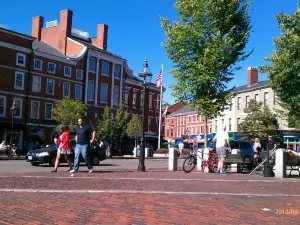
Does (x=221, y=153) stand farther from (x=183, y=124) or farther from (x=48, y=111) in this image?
(x=183, y=124)

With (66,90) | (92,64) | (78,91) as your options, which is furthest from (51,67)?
(92,64)

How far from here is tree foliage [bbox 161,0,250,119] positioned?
2372cm

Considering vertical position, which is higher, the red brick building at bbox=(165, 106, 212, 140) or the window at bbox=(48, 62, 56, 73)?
the window at bbox=(48, 62, 56, 73)

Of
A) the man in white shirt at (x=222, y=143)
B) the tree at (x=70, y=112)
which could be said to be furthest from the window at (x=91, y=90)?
the man in white shirt at (x=222, y=143)

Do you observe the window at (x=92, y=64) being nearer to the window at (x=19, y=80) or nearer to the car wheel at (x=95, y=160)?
the window at (x=19, y=80)

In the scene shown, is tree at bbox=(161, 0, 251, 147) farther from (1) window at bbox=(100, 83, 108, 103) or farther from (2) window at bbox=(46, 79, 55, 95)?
(1) window at bbox=(100, 83, 108, 103)

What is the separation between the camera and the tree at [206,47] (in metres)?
23.7

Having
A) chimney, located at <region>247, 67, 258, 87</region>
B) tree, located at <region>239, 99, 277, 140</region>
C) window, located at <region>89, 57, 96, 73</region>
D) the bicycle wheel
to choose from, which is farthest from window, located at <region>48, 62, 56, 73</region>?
the bicycle wheel

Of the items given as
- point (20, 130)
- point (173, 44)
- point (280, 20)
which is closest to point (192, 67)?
point (173, 44)

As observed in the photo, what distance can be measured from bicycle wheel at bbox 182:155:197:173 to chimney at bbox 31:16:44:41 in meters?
44.8

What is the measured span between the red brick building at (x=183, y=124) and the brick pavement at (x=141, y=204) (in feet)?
228

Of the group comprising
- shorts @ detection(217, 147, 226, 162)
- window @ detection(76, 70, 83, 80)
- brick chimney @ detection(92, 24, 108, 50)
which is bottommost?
shorts @ detection(217, 147, 226, 162)

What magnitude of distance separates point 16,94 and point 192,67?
88.6 ft

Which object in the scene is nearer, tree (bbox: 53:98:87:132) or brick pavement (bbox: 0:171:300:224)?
brick pavement (bbox: 0:171:300:224)
